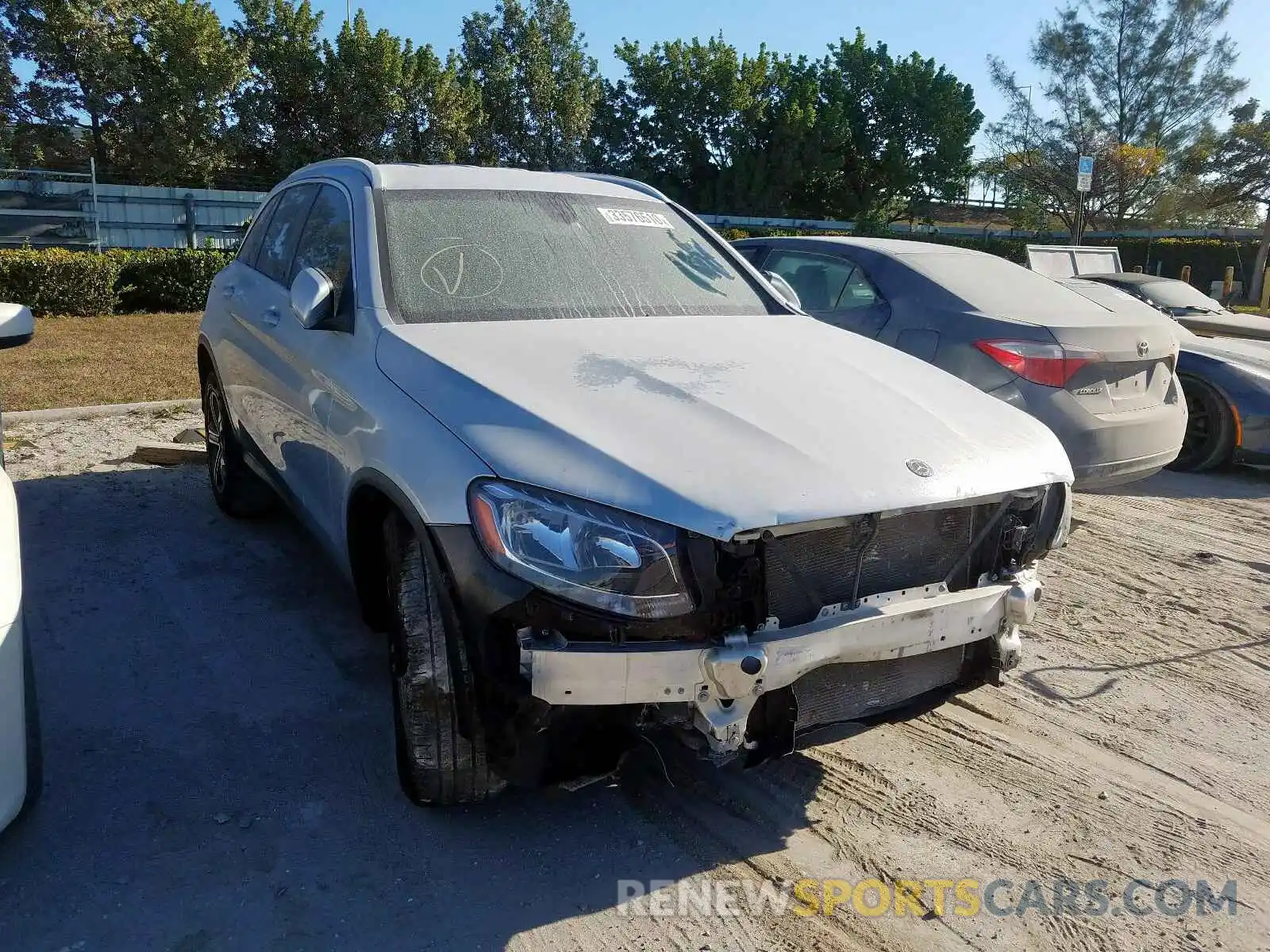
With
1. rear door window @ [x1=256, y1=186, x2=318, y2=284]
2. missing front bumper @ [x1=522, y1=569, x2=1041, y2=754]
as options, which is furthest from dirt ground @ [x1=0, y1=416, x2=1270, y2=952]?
rear door window @ [x1=256, y1=186, x2=318, y2=284]

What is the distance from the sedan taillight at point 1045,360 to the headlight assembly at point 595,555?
11.2 ft

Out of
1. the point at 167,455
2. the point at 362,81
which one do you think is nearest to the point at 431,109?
the point at 362,81

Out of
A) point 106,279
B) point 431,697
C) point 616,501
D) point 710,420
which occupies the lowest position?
point 431,697

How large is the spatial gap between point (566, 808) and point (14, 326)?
2.36m

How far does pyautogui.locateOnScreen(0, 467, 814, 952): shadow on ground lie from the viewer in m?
2.40

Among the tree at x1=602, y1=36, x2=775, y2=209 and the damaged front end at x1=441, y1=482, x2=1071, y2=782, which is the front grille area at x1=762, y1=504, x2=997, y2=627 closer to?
the damaged front end at x1=441, y1=482, x2=1071, y2=782

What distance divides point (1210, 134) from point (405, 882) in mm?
60903

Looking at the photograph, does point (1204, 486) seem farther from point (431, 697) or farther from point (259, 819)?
point (259, 819)

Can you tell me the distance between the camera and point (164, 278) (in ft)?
47.9

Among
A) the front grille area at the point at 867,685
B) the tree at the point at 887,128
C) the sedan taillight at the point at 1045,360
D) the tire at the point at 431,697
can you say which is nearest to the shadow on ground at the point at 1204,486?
the sedan taillight at the point at 1045,360

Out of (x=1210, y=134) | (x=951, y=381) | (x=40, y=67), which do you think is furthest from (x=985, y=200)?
(x=951, y=381)

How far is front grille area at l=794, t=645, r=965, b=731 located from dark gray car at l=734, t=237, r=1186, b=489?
2534 mm

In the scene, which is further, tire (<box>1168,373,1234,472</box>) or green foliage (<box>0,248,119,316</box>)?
green foliage (<box>0,248,119,316</box>)

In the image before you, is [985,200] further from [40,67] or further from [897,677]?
[897,677]
